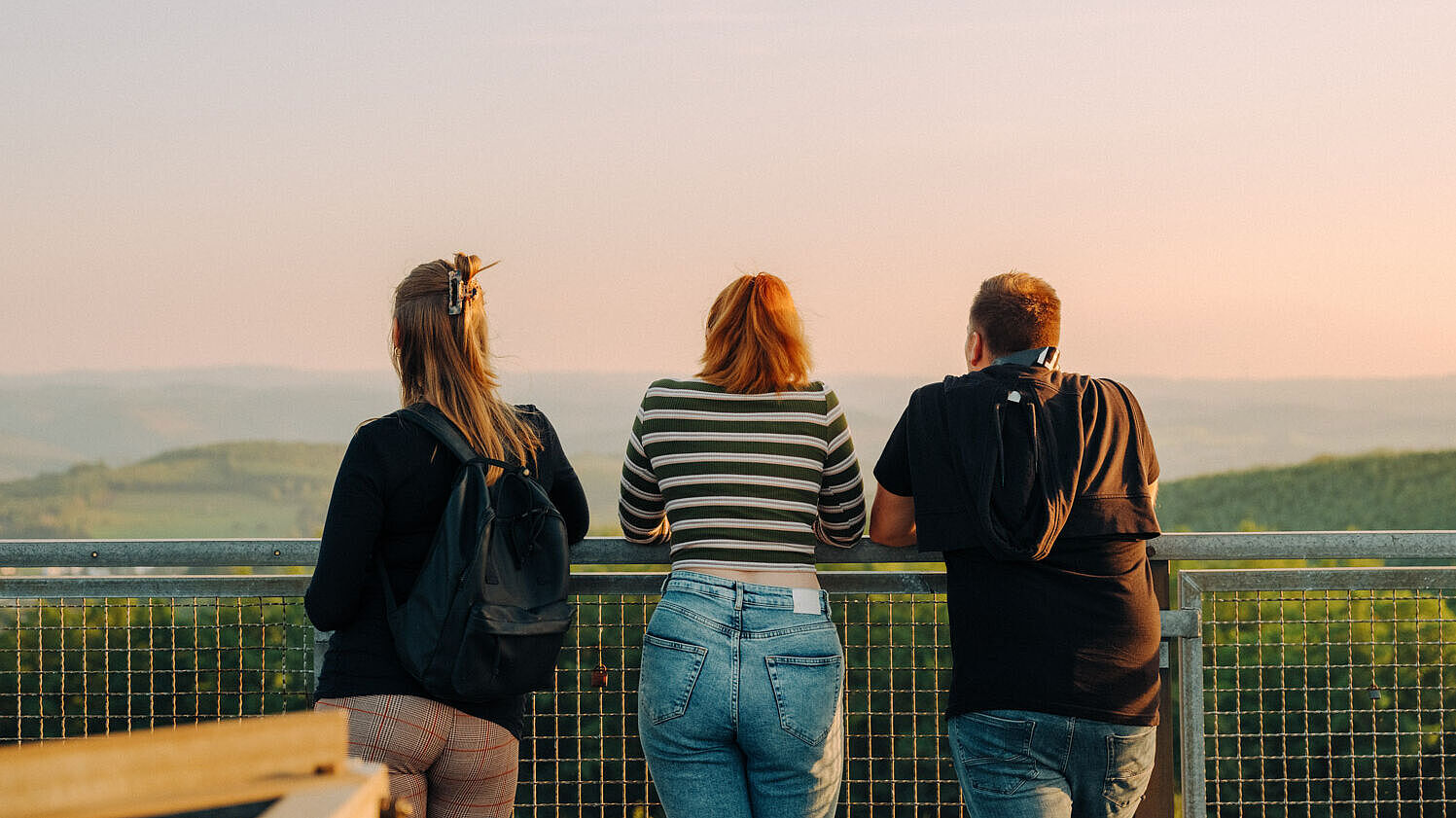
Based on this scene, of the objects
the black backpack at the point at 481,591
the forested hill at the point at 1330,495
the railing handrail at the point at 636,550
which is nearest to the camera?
the black backpack at the point at 481,591

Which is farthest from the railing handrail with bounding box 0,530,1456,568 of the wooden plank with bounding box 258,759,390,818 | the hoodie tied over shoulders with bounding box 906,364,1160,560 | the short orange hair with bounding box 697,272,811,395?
the wooden plank with bounding box 258,759,390,818

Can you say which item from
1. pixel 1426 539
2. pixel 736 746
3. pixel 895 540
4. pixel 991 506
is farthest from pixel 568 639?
pixel 1426 539

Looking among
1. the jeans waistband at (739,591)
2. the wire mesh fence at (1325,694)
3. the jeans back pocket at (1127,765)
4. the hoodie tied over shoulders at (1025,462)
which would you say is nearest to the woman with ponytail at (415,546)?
the jeans waistband at (739,591)

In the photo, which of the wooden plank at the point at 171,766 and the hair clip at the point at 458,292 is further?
the hair clip at the point at 458,292

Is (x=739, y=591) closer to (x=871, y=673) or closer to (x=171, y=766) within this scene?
(x=871, y=673)

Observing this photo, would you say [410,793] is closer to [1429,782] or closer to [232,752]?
[232,752]

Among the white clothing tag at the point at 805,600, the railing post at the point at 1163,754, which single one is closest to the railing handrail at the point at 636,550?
the railing post at the point at 1163,754

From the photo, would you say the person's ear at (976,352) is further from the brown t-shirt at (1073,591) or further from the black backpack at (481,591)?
the black backpack at (481,591)

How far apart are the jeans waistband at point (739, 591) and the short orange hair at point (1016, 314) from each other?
807 mm

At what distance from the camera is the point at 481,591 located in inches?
120

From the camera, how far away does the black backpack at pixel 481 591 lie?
119 inches

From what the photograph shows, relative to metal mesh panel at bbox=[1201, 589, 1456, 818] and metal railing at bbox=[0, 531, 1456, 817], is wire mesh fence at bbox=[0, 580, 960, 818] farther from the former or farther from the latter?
metal mesh panel at bbox=[1201, 589, 1456, 818]

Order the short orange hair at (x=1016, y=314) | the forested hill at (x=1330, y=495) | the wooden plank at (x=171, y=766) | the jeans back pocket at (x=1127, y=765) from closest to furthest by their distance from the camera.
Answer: the wooden plank at (x=171, y=766), the jeans back pocket at (x=1127, y=765), the short orange hair at (x=1016, y=314), the forested hill at (x=1330, y=495)

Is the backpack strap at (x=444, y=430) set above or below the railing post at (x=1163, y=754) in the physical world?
above
